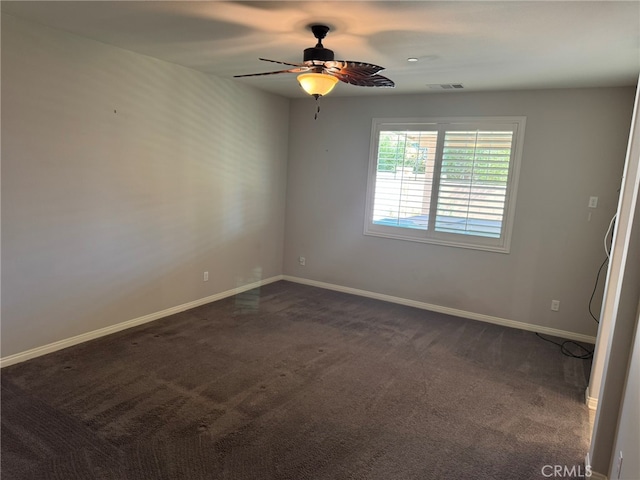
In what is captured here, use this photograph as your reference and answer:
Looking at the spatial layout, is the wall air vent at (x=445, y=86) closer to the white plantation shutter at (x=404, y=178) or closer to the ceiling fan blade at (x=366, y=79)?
the white plantation shutter at (x=404, y=178)

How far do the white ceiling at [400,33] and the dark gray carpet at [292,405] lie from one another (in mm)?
2462

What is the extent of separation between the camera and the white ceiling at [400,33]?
2355 mm

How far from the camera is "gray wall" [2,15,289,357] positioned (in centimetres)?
308

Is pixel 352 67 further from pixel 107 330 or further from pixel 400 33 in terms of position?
pixel 107 330

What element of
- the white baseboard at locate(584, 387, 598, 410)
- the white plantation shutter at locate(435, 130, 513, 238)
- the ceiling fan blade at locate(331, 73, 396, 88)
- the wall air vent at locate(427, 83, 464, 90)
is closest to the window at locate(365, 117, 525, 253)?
the white plantation shutter at locate(435, 130, 513, 238)

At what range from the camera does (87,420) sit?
2.53 metres

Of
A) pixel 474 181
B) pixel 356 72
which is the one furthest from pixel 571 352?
pixel 356 72

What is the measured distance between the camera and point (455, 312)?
488cm

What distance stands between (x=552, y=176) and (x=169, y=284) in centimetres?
406

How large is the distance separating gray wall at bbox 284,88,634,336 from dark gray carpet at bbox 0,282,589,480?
2.07 ft

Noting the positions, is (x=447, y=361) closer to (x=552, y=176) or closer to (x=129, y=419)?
(x=552, y=176)

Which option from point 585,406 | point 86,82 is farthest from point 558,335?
point 86,82
